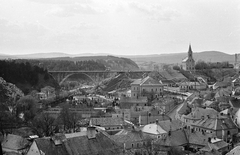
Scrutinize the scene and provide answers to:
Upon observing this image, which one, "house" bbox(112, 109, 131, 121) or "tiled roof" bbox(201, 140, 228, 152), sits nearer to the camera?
"tiled roof" bbox(201, 140, 228, 152)

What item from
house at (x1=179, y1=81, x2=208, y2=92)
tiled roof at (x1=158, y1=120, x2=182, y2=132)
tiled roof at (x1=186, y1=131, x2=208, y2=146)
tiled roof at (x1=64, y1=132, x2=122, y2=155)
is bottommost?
house at (x1=179, y1=81, x2=208, y2=92)

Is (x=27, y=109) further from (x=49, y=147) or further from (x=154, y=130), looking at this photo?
(x=49, y=147)

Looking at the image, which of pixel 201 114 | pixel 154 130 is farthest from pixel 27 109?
pixel 201 114

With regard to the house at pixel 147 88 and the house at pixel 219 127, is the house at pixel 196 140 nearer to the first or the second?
the house at pixel 219 127

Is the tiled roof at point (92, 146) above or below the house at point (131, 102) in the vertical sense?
above

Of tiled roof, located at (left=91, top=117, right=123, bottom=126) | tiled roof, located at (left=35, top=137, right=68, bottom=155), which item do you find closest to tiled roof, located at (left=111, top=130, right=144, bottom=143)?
tiled roof, located at (left=91, top=117, right=123, bottom=126)

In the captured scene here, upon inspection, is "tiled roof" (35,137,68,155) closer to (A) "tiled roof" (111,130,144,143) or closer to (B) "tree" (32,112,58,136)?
(A) "tiled roof" (111,130,144,143)

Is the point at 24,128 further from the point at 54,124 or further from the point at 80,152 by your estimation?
the point at 80,152

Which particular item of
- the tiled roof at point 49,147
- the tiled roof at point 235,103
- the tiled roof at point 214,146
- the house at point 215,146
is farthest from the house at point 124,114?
the tiled roof at point 49,147

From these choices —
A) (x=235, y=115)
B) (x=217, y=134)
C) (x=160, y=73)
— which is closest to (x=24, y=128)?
(x=217, y=134)
